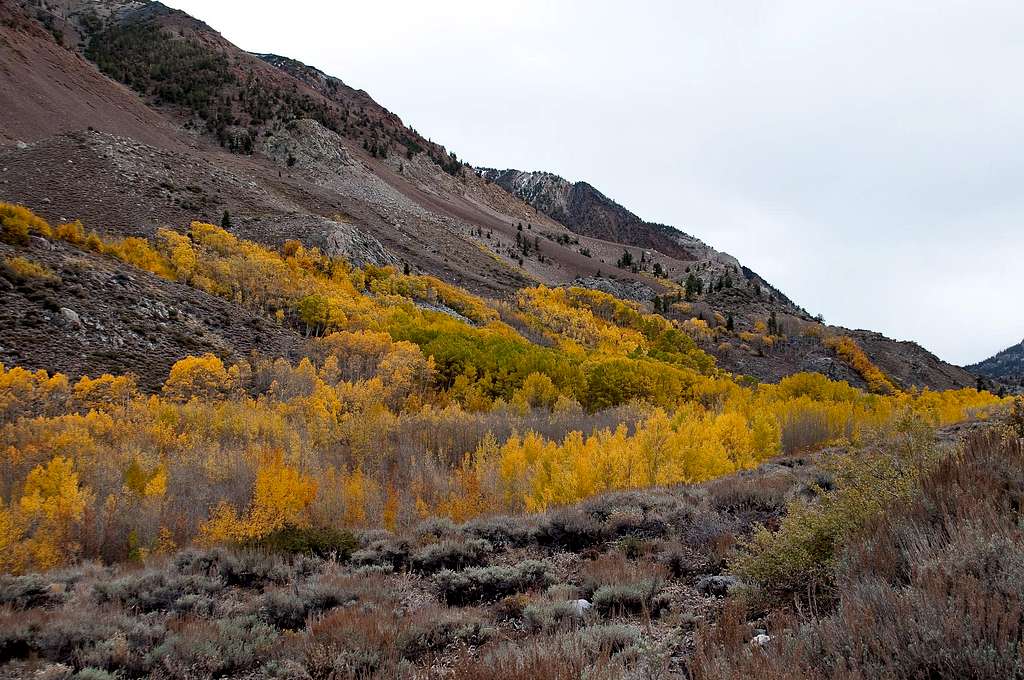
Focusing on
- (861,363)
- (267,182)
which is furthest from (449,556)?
(267,182)

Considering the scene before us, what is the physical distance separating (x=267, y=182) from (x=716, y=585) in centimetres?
4929

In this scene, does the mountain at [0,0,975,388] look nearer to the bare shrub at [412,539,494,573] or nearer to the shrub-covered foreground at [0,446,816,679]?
the shrub-covered foreground at [0,446,816,679]

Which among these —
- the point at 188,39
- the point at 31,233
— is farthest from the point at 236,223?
the point at 188,39

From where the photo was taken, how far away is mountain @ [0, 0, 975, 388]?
3131 centimetres

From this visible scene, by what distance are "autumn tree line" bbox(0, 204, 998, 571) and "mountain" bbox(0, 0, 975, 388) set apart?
2.90 metres

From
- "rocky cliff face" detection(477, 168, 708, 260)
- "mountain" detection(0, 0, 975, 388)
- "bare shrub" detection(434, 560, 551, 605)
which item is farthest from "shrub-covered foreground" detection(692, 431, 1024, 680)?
"rocky cliff face" detection(477, 168, 708, 260)

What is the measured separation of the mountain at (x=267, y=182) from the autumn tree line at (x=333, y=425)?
9.53 feet

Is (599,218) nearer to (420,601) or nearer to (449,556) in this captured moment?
(449,556)

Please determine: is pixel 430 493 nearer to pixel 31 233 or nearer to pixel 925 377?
pixel 31 233

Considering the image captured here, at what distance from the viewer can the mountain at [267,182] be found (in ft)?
103

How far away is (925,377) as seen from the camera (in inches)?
1836

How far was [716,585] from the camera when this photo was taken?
517 cm

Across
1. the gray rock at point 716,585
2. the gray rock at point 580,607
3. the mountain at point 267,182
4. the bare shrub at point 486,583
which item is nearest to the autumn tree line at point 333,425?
the gray rock at point 716,585

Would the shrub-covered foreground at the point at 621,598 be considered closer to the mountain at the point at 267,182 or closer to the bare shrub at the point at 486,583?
the bare shrub at the point at 486,583
